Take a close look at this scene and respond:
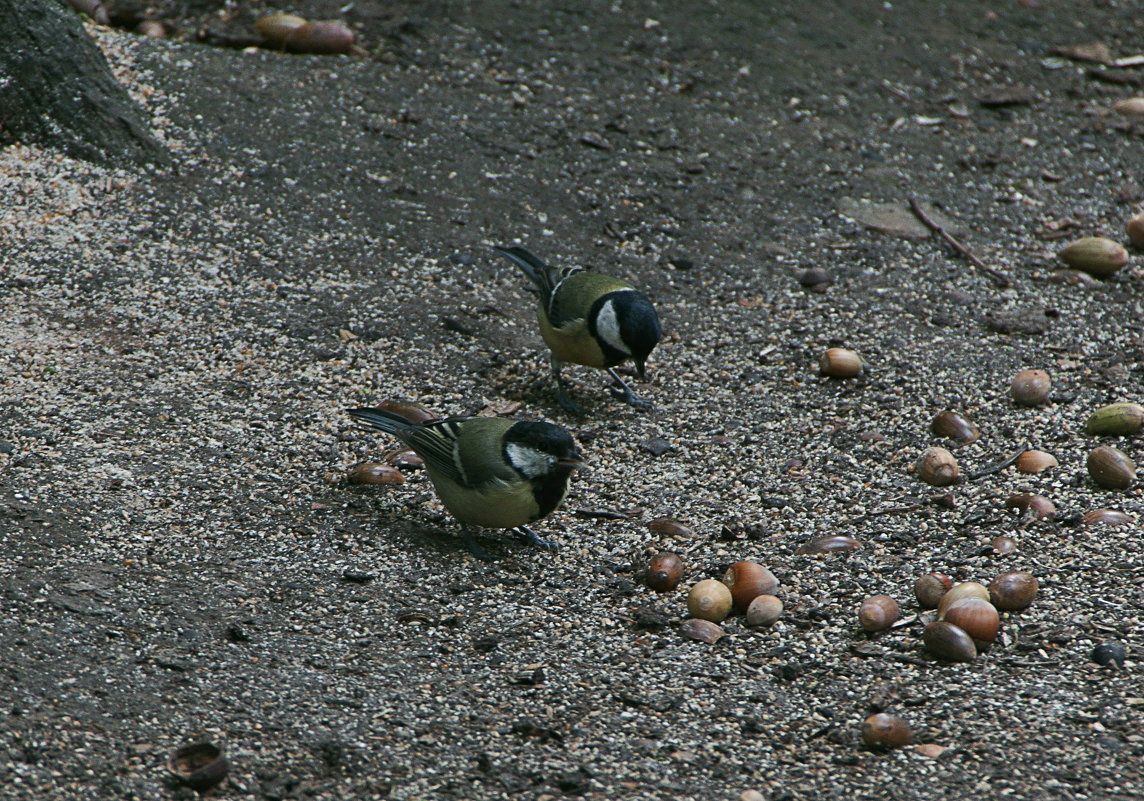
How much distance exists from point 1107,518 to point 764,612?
1129 millimetres

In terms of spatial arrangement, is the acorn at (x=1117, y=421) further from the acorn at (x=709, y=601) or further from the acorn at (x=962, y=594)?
the acorn at (x=709, y=601)

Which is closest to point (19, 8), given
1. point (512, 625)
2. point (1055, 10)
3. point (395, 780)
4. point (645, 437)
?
point (645, 437)

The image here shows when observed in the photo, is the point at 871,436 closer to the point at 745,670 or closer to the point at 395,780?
the point at 745,670

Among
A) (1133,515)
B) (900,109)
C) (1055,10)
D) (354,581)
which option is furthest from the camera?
(1055,10)

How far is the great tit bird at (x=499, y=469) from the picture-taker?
3273 mm

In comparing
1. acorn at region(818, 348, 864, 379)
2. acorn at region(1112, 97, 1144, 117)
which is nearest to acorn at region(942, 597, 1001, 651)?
acorn at region(818, 348, 864, 379)

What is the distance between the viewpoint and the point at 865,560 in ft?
10.9

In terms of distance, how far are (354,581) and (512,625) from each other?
0.46 metres

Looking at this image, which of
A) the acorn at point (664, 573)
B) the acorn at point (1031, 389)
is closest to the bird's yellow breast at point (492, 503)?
the acorn at point (664, 573)

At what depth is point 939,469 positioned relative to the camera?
3.69 m

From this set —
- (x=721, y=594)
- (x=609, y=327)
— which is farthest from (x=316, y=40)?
(x=721, y=594)

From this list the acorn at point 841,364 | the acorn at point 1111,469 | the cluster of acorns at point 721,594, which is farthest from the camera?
the acorn at point 841,364

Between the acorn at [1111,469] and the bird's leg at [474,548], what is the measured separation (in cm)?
188

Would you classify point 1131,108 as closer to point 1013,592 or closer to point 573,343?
point 573,343
